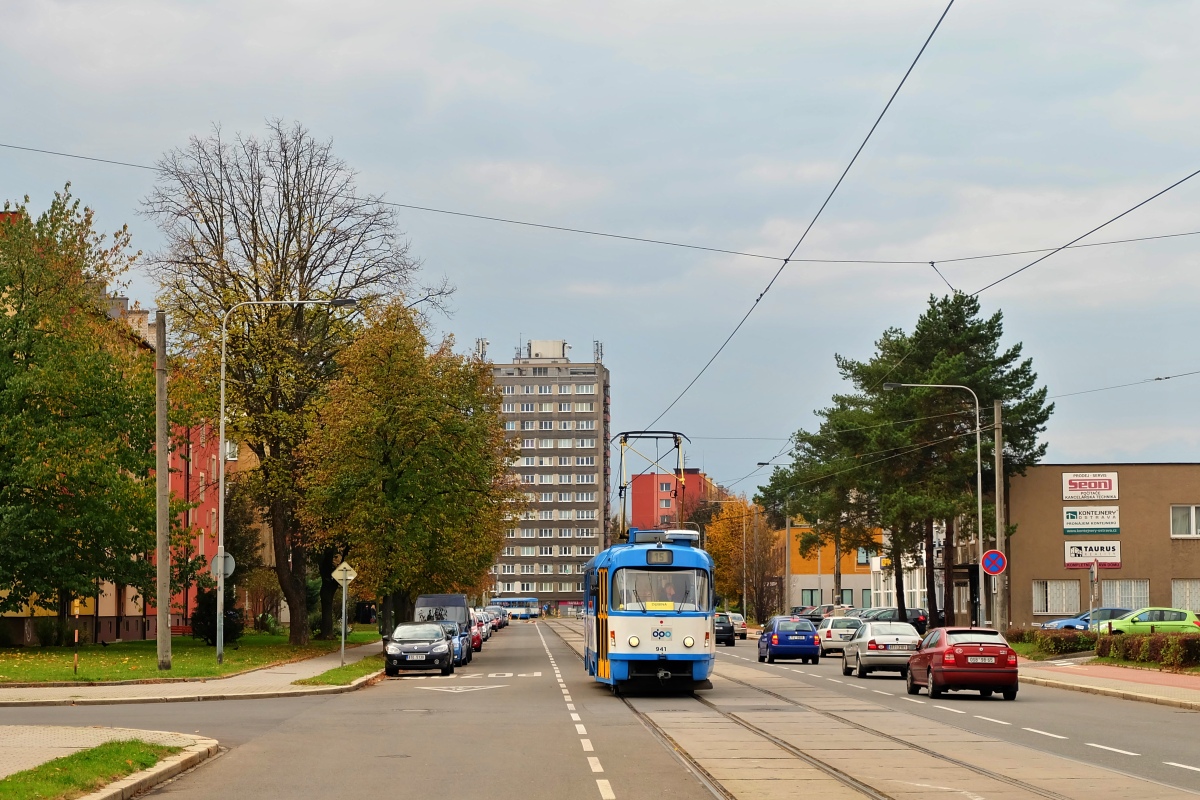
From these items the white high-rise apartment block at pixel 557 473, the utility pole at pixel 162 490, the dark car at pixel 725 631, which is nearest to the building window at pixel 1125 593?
the dark car at pixel 725 631

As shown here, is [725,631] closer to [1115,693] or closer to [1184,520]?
[1184,520]

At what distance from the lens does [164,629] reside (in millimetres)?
32406

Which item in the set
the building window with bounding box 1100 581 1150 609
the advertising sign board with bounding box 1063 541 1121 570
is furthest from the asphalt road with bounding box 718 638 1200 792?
the building window with bounding box 1100 581 1150 609

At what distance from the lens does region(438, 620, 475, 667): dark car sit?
42156 millimetres

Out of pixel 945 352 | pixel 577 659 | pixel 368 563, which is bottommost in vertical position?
pixel 577 659

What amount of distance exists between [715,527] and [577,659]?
6345 cm

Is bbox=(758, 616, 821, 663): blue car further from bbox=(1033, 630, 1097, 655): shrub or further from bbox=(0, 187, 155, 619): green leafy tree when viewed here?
bbox=(0, 187, 155, 619): green leafy tree

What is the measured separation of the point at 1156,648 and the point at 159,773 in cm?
3008

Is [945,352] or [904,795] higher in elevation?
[945,352]

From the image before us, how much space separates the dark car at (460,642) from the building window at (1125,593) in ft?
104

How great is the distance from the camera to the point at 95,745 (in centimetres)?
1520

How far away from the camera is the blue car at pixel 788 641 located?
1770 inches

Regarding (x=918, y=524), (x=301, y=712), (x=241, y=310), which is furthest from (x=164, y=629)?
(x=918, y=524)

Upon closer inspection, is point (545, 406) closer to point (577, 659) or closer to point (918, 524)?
point (918, 524)
